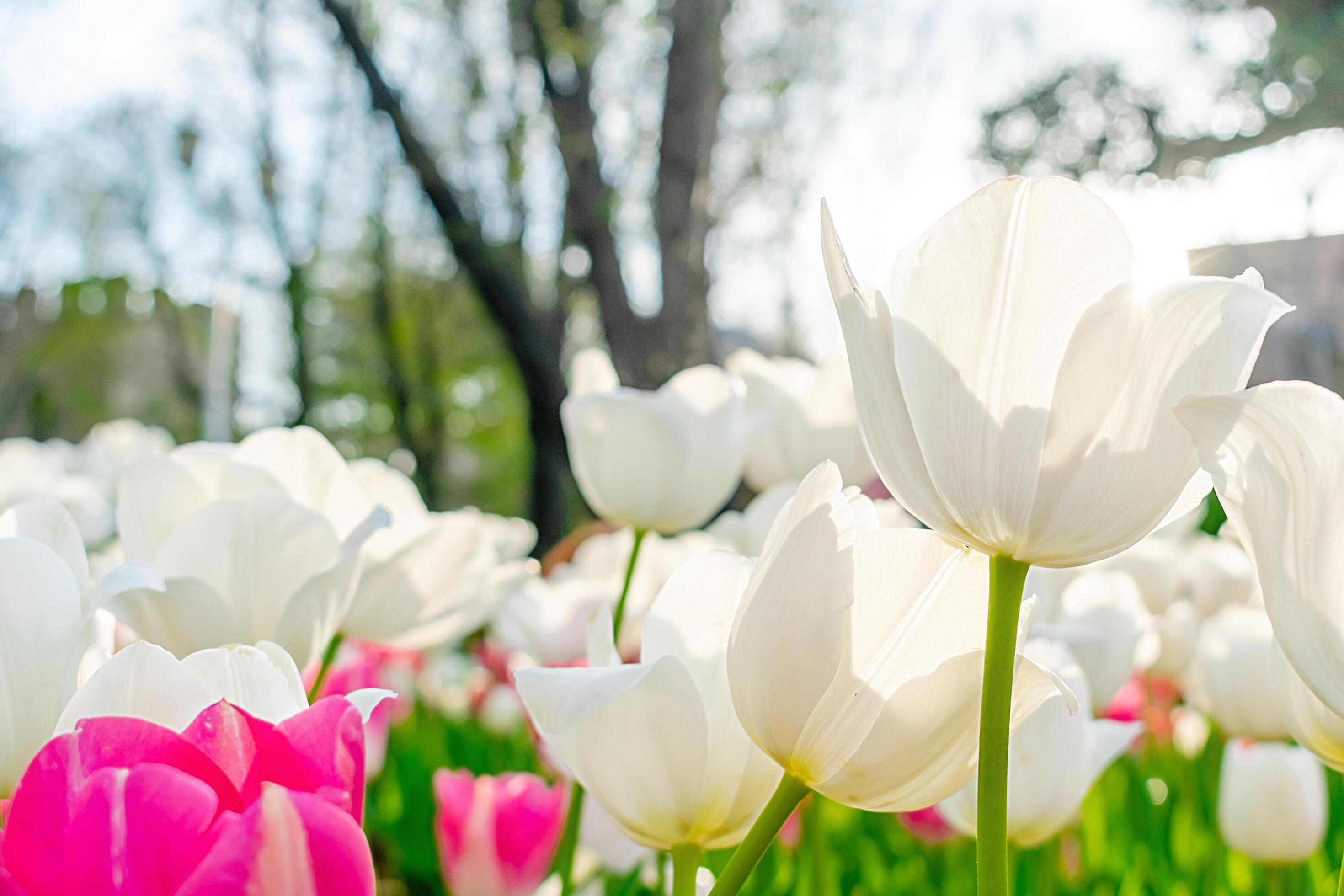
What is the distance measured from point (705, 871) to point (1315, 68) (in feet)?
13.3

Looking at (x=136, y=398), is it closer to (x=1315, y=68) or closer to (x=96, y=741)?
(x=1315, y=68)

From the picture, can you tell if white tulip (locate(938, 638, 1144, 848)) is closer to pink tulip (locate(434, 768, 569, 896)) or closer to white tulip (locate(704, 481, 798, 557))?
white tulip (locate(704, 481, 798, 557))

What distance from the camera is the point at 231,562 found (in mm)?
450

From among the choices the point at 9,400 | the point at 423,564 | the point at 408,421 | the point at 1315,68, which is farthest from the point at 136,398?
the point at 423,564

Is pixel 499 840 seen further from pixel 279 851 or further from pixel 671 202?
pixel 671 202

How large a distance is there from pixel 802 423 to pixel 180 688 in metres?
0.54

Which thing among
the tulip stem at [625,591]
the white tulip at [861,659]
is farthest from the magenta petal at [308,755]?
the tulip stem at [625,591]

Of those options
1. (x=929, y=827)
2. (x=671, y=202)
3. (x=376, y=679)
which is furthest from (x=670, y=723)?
(x=671, y=202)

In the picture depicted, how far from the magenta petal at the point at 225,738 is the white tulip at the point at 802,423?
0.51m

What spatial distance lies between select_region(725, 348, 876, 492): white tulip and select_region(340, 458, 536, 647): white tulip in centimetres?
23

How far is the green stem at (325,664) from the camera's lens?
51 centimetres

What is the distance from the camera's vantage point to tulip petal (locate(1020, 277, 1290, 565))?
0.90ft

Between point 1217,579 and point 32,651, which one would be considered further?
point 1217,579

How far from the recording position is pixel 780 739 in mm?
312
